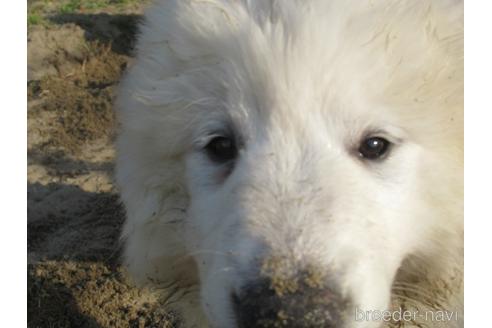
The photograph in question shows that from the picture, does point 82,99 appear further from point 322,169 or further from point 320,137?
point 322,169

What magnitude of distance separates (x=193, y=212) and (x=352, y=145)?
2.70 ft

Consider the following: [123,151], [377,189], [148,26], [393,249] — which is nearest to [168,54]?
[148,26]

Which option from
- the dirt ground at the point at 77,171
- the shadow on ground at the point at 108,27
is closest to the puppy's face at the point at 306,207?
the dirt ground at the point at 77,171

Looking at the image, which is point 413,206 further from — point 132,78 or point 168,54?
point 132,78

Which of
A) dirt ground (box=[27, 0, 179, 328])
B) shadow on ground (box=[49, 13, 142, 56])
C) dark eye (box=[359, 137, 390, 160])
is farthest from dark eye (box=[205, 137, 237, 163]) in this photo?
shadow on ground (box=[49, 13, 142, 56])

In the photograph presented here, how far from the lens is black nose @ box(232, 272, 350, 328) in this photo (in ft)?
7.70

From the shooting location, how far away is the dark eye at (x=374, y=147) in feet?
9.59

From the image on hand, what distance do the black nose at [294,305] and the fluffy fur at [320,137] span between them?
9cm

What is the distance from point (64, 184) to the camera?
6578mm

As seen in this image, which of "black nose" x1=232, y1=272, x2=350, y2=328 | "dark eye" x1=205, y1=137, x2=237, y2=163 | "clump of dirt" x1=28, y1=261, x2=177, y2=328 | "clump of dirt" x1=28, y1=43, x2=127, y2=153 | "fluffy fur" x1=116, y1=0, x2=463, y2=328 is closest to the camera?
"black nose" x1=232, y1=272, x2=350, y2=328

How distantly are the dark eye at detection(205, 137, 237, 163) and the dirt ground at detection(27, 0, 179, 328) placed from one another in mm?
1413

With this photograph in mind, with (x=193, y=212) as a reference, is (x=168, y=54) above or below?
above

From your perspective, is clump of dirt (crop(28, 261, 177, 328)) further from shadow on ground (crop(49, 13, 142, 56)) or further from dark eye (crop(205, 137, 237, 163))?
shadow on ground (crop(49, 13, 142, 56))

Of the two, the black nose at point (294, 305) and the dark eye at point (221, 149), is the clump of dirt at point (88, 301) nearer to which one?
the dark eye at point (221, 149)
